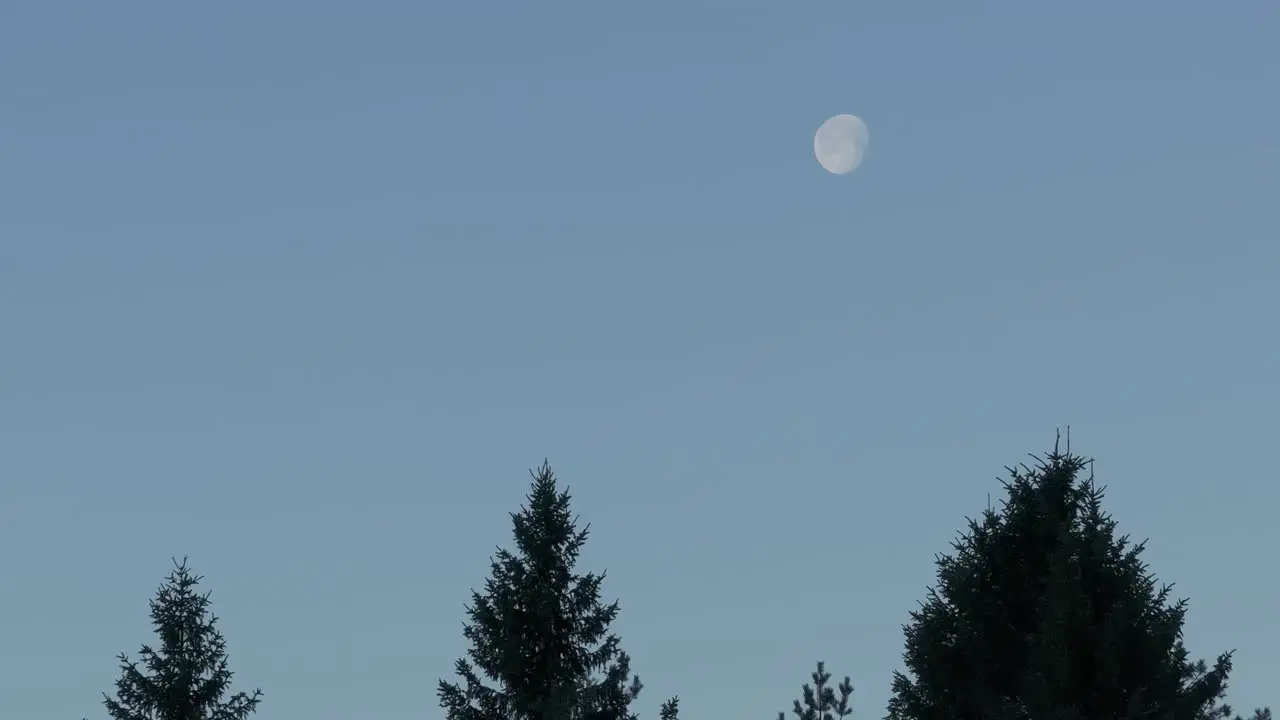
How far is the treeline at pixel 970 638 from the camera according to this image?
27.7 metres

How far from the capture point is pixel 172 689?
38.7m

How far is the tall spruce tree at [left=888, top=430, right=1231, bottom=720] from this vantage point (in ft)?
90.5

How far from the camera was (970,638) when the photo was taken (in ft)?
103

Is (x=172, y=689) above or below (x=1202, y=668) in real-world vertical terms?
above

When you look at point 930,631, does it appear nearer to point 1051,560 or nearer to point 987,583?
point 987,583

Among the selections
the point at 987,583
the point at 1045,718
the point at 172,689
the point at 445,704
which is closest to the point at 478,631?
the point at 445,704

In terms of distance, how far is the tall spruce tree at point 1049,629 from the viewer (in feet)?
90.5

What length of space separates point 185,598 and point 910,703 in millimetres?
17669

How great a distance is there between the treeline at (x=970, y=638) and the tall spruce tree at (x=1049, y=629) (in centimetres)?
3

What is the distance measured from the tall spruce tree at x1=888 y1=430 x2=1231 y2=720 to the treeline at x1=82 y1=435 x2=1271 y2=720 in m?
0.03

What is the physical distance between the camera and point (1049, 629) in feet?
91.6

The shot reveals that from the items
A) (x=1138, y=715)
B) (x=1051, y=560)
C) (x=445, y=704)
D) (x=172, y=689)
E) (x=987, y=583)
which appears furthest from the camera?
(x=172, y=689)

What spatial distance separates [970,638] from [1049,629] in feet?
11.4

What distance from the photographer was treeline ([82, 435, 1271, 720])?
1091 inches
